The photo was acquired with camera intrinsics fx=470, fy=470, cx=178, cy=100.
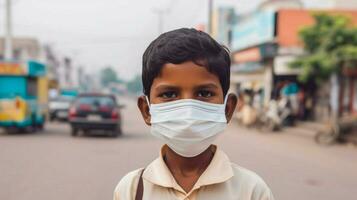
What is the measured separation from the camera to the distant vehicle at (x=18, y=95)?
1435 cm

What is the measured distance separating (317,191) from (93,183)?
3.35 m

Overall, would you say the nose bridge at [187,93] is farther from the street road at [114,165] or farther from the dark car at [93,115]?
the dark car at [93,115]

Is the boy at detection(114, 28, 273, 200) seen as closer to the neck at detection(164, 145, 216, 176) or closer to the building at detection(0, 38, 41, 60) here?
the neck at detection(164, 145, 216, 176)

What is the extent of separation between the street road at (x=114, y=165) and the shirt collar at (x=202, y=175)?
455 centimetres

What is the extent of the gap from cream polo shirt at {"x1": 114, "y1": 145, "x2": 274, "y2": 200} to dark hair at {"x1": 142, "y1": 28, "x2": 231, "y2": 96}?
1.01 feet

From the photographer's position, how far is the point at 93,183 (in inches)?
275

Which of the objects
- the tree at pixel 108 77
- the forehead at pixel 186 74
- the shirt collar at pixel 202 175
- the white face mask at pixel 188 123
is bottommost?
the tree at pixel 108 77

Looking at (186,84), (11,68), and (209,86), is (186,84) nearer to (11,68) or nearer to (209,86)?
(209,86)

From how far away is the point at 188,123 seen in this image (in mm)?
1651

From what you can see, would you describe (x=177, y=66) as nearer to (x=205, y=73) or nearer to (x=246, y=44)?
(x=205, y=73)

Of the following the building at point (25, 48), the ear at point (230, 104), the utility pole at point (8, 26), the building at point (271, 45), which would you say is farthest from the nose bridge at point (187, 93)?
the building at point (25, 48)

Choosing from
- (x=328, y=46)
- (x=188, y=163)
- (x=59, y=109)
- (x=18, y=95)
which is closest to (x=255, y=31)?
(x=328, y=46)

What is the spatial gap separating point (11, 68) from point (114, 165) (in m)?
7.42

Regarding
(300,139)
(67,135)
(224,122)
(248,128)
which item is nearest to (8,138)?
(67,135)
